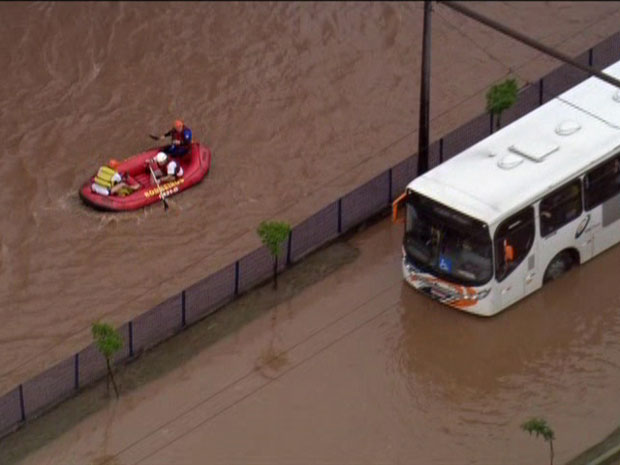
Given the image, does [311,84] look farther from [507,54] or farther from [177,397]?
[177,397]

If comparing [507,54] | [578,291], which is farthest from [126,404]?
[507,54]

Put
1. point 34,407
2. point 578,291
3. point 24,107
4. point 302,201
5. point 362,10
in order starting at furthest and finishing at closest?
1. point 362,10
2. point 24,107
3. point 302,201
4. point 578,291
5. point 34,407

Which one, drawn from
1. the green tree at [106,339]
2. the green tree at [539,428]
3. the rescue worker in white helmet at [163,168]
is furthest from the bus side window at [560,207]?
the rescue worker in white helmet at [163,168]

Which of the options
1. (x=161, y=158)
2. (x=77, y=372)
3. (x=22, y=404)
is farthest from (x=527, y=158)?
(x=22, y=404)

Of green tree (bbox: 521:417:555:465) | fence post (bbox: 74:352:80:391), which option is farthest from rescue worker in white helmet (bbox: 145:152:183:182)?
green tree (bbox: 521:417:555:465)

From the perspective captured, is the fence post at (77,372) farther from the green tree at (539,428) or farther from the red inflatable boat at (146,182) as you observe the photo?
the green tree at (539,428)

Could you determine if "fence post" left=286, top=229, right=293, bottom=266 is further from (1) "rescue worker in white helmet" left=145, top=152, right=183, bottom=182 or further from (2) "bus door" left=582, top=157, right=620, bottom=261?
(2) "bus door" left=582, top=157, right=620, bottom=261

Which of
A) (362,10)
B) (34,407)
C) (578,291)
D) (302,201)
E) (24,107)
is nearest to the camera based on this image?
(34,407)

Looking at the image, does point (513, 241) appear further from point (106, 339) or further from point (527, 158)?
point (106, 339)
